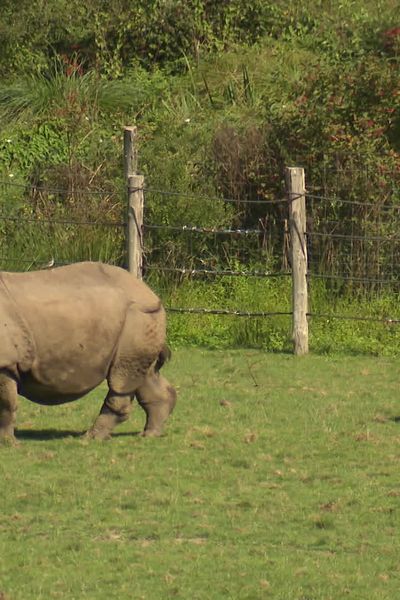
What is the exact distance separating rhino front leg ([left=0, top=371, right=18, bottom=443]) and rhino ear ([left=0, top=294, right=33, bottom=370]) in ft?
0.38

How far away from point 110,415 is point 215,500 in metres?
1.98

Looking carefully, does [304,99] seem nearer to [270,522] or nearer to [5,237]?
[5,237]

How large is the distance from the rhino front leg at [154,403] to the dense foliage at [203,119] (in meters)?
4.45

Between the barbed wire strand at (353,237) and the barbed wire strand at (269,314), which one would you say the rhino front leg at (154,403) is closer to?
the barbed wire strand at (269,314)

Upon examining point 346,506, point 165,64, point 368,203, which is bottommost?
point 346,506

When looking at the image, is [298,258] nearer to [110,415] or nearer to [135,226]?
[135,226]

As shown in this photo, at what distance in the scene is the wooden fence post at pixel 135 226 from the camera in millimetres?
15664

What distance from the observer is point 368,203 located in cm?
1628

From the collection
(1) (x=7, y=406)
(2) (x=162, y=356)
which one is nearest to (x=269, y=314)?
(2) (x=162, y=356)

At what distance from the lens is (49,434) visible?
1115cm

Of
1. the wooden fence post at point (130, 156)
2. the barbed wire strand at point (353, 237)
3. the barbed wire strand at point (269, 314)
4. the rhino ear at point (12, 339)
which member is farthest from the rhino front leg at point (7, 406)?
the wooden fence post at point (130, 156)

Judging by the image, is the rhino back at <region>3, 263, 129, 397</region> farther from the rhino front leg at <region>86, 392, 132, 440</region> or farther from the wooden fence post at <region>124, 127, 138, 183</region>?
the wooden fence post at <region>124, 127, 138, 183</region>

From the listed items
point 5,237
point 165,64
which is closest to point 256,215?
point 5,237

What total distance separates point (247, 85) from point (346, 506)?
13.3 metres
